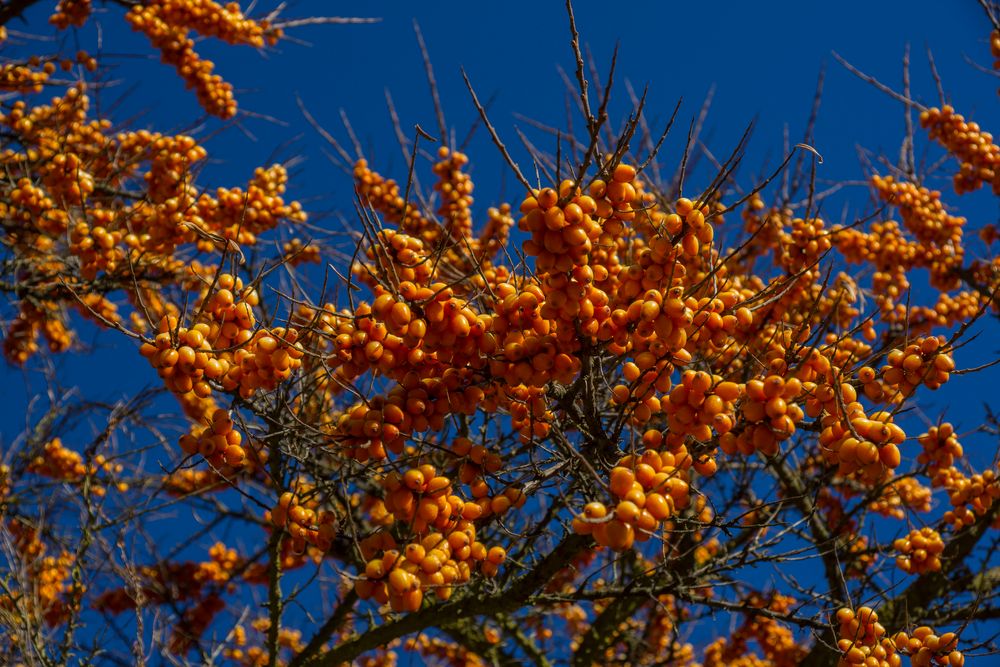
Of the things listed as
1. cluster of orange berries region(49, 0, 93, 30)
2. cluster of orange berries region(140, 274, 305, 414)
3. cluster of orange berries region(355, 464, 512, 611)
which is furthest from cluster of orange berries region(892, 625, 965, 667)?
cluster of orange berries region(49, 0, 93, 30)

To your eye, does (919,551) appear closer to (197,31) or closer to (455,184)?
(455,184)

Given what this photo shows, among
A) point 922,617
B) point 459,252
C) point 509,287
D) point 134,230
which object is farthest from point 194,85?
point 922,617

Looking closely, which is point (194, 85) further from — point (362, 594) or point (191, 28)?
point (362, 594)

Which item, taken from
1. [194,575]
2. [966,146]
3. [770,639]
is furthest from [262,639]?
[966,146]

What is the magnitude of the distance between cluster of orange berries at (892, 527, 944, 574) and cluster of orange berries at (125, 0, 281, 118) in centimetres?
641

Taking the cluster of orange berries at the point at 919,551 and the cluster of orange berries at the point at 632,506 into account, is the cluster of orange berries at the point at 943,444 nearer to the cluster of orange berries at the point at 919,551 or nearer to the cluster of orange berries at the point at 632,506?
the cluster of orange berries at the point at 919,551

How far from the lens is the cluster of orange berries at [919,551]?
4.12 metres

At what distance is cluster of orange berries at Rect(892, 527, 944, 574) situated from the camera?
4.12 meters

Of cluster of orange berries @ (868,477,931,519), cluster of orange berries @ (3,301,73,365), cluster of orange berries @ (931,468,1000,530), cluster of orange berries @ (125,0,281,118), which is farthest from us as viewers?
cluster of orange berries @ (3,301,73,365)

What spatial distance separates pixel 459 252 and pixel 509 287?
296 cm

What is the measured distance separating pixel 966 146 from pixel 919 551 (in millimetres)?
3825

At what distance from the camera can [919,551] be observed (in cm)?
411

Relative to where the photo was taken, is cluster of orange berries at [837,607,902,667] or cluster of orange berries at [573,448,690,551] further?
cluster of orange berries at [837,607,902,667]

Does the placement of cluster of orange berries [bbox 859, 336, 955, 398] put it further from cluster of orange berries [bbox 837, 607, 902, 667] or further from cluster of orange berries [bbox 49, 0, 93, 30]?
cluster of orange berries [bbox 49, 0, 93, 30]
